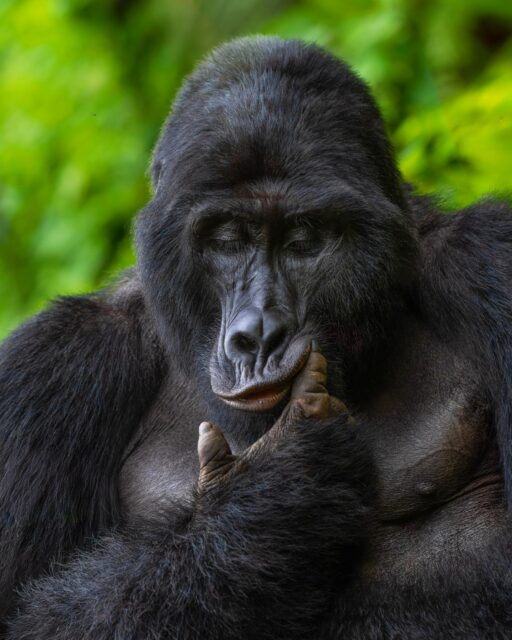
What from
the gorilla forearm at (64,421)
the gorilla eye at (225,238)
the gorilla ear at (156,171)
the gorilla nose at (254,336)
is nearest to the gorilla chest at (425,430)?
the gorilla nose at (254,336)

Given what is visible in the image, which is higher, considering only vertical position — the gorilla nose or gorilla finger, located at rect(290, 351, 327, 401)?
the gorilla nose

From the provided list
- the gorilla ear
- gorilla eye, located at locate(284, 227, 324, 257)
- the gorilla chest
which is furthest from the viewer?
the gorilla ear

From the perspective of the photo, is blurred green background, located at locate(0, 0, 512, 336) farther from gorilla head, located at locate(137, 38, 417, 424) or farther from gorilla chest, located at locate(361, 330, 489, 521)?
gorilla chest, located at locate(361, 330, 489, 521)

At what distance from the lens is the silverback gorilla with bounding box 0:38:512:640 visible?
11.6 ft

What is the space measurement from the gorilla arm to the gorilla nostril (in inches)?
6.7

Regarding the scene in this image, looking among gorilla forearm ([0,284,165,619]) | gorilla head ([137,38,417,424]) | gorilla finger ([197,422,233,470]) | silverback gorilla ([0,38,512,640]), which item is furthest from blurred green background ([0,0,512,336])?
gorilla finger ([197,422,233,470])

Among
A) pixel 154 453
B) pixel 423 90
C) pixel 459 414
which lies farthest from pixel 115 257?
pixel 459 414

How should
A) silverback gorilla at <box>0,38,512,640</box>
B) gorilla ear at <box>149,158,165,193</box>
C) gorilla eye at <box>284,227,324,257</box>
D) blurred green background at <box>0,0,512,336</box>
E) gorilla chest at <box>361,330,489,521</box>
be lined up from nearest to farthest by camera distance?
silverback gorilla at <box>0,38,512,640</box>
gorilla eye at <box>284,227,324,257</box>
gorilla chest at <box>361,330,489,521</box>
gorilla ear at <box>149,158,165,193</box>
blurred green background at <box>0,0,512,336</box>

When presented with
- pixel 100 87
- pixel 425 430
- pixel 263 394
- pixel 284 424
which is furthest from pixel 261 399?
pixel 100 87

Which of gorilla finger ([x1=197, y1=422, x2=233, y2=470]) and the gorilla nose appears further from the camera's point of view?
gorilla finger ([x1=197, y1=422, x2=233, y2=470])

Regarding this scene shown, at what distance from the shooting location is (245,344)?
3.53 m

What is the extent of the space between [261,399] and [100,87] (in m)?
5.40

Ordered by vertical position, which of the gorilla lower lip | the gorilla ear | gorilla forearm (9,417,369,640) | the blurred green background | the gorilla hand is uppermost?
the blurred green background

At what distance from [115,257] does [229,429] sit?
160 inches
